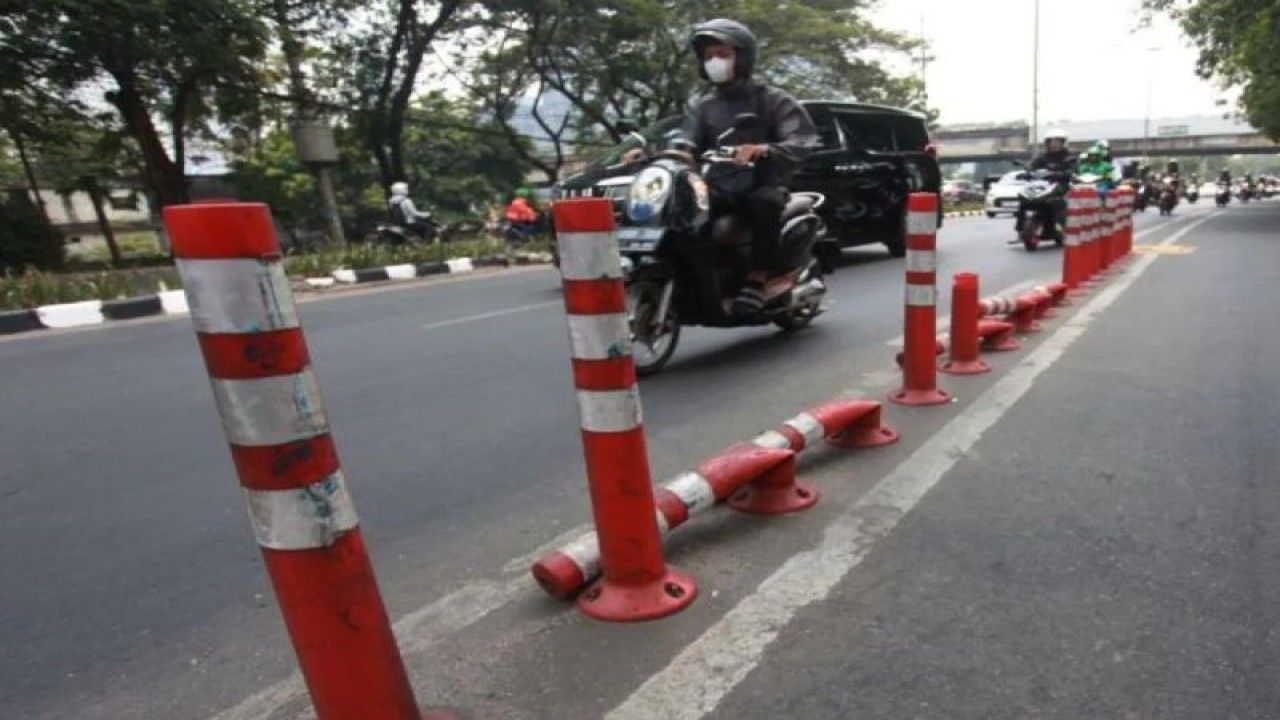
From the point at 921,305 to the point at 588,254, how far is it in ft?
7.68

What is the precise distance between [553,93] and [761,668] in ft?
84.1

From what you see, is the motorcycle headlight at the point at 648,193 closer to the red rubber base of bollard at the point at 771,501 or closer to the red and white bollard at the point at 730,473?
the red and white bollard at the point at 730,473

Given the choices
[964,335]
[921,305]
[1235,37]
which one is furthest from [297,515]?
[1235,37]

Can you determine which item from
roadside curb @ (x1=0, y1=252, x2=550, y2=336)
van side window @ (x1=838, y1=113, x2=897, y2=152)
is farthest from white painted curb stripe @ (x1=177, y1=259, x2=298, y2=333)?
van side window @ (x1=838, y1=113, x2=897, y2=152)

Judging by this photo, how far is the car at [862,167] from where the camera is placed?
9.86 metres

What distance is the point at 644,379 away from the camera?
507cm

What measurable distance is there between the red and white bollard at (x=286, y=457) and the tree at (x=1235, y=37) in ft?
57.6

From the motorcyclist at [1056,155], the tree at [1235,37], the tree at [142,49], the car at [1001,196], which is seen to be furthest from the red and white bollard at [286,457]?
the car at [1001,196]

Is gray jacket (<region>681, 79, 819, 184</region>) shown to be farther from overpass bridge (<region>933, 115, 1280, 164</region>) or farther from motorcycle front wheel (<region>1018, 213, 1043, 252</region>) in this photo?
overpass bridge (<region>933, 115, 1280, 164</region>)

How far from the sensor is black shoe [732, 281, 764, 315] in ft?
17.7

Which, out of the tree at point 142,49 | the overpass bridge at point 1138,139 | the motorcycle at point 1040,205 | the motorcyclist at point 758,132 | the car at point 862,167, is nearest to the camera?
the motorcyclist at point 758,132

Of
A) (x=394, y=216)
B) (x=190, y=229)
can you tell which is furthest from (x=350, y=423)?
(x=394, y=216)

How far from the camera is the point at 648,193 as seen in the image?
488cm

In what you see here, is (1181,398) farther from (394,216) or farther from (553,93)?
(553,93)
